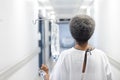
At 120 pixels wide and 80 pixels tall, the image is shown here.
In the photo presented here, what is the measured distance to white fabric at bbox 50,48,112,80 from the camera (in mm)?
1626

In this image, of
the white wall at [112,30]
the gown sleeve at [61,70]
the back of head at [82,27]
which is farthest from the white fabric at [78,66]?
the white wall at [112,30]

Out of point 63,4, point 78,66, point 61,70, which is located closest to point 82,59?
point 78,66

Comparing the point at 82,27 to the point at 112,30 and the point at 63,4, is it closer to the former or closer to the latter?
the point at 112,30

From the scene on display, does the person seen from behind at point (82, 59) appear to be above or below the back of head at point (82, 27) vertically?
below

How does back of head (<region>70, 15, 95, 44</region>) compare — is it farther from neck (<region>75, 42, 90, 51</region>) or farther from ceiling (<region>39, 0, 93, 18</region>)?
ceiling (<region>39, 0, 93, 18</region>)

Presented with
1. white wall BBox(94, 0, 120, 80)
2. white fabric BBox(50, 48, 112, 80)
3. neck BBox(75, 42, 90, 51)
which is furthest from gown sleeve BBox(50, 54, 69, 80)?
white wall BBox(94, 0, 120, 80)

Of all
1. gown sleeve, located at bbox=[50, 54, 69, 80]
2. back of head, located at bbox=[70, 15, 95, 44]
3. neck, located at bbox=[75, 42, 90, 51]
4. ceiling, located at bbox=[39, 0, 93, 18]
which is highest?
ceiling, located at bbox=[39, 0, 93, 18]

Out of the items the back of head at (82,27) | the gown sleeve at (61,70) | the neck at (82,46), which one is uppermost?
the back of head at (82,27)

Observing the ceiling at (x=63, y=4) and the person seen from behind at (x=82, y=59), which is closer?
the person seen from behind at (x=82, y=59)

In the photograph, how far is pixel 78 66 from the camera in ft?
5.37

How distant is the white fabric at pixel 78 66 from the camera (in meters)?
1.63

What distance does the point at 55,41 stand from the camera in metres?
9.71

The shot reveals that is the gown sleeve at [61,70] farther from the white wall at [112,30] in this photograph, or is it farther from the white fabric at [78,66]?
the white wall at [112,30]

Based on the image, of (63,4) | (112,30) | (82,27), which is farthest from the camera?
(63,4)
